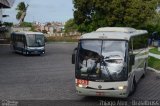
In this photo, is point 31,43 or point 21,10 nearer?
point 31,43

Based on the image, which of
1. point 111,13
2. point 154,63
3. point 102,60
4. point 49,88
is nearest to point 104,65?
point 102,60

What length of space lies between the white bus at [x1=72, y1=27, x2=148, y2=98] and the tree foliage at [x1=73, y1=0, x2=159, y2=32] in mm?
27090

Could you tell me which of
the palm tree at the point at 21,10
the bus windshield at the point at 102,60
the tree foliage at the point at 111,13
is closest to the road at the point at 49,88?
the bus windshield at the point at 102,60

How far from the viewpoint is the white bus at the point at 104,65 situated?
14.4 m

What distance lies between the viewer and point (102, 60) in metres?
14.8

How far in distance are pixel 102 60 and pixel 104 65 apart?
20 cm

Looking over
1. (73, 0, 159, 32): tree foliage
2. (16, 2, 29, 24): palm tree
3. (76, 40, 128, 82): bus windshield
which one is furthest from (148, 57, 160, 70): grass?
(16, 2, 29, 24): palm tree

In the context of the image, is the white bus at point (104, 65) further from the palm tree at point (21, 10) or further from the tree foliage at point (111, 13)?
the palm tree at point (21, 10)

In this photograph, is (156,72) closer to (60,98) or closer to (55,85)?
(55,85)

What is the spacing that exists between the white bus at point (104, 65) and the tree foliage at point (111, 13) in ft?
88.9

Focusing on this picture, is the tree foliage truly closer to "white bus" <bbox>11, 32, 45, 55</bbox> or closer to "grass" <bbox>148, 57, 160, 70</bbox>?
"white bus" <bbox>11, 32, 45, 55</bbox>

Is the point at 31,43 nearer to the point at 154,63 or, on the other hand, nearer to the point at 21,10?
the point at 154,63

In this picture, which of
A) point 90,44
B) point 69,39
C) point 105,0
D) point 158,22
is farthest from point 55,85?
point 69,39

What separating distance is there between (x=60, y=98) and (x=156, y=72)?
1026 centimetres
